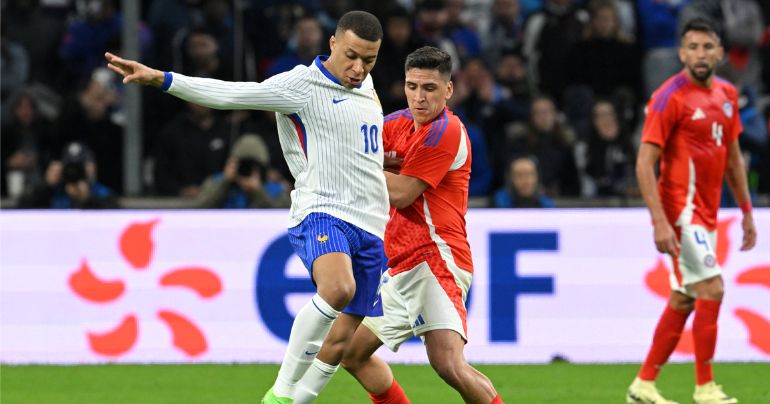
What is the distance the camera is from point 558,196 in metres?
11.8

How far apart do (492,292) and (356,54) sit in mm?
4036

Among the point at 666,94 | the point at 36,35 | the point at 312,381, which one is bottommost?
the point at 312,381

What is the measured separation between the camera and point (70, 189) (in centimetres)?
1087

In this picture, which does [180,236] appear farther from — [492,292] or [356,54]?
[356,54]

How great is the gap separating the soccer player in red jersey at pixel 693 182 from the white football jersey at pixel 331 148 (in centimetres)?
213

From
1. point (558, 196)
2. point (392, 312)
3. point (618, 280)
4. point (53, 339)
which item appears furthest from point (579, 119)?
point (392, 312)

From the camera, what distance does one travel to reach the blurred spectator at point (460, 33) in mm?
13469

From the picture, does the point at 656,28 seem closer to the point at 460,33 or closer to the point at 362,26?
the point at 460,33

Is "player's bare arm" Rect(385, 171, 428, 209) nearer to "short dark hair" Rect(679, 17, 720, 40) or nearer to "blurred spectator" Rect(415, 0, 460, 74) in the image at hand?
"short dark hair" Rect(679, 17, 720, 40)

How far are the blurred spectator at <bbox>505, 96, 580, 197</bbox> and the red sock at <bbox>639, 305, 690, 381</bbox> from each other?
13.2 ft

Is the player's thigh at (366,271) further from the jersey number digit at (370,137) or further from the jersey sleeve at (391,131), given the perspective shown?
the jersey sleeve at (391,131)

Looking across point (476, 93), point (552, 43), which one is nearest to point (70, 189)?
point (476, 93)

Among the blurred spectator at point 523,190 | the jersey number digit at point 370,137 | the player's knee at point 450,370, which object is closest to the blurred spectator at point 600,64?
the blurred spectator at point 523,190

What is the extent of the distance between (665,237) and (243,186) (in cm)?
411
